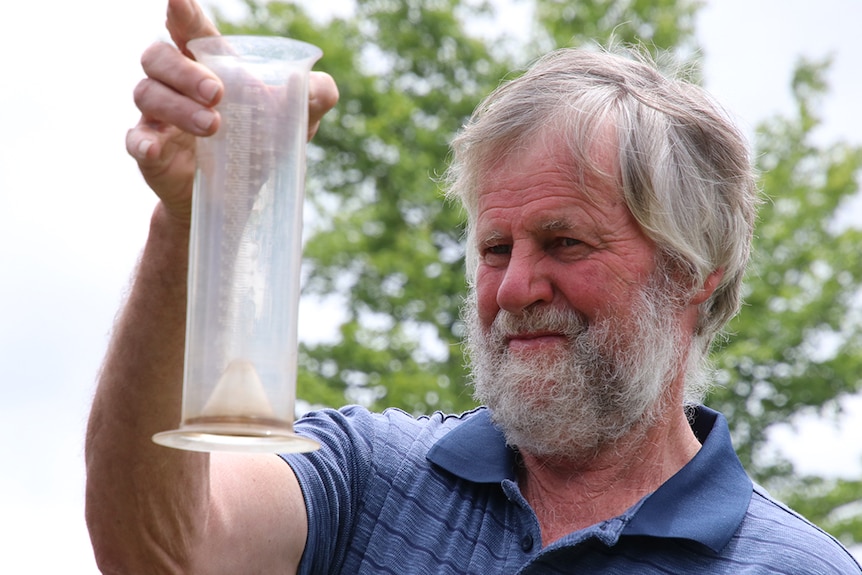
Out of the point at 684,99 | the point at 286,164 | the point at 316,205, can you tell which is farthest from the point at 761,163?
the point at 286,164

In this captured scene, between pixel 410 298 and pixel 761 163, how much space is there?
4427 mm

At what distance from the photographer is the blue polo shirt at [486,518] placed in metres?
2.72

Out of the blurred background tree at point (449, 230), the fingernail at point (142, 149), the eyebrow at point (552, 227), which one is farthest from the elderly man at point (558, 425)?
the blurred background tree at point (449, 230)

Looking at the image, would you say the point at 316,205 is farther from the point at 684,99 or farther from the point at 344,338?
the point at 684,99

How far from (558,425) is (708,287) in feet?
2.22

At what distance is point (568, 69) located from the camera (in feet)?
11.0

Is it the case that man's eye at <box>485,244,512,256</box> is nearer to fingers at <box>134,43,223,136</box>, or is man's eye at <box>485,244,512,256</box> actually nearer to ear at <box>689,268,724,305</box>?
ear at <box>689,268,724,305</box>

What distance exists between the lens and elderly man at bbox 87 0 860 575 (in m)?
2.68

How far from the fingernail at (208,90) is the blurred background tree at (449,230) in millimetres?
9000

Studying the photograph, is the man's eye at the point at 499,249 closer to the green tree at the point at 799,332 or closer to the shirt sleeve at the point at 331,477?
the shirt sleeve at the point at 331,477

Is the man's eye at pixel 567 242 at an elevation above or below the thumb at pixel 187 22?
below

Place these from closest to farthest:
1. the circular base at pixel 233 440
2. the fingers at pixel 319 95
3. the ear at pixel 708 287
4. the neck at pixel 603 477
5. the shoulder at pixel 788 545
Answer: the circular base at pixel 233 440, the fingers at pixel 319 95, the shoulder at pixel 788 545, the neck at pixel 603 477, the ear at pixel 708 287

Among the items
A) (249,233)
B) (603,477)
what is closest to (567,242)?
(603,477)

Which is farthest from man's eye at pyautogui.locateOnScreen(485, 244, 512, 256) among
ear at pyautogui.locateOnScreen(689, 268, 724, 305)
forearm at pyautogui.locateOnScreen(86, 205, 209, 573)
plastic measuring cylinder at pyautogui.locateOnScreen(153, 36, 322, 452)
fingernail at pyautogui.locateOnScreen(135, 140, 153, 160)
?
fingernail at pyautogui.locateOnScreen(135, 140, 153, 160)
